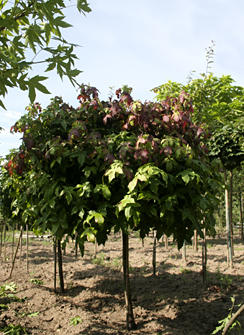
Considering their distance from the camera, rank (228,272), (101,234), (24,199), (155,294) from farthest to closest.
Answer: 1. (228,272)
2. (155,294)
3. (24,199)
4. (101,234)

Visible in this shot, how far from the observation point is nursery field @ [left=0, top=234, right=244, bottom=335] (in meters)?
4.51

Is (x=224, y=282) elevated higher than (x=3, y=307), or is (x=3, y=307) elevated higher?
(x=224, y=282)

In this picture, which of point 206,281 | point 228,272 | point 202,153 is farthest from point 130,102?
point 228,272

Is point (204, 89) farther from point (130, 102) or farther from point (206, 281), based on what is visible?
point (206, 281)

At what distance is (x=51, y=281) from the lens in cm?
763

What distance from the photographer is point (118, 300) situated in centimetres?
576

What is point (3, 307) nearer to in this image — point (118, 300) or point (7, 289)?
point (7, 289)

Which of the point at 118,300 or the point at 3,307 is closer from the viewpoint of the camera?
the point at 3,307

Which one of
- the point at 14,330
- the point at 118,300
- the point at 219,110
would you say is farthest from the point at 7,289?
the point at 219,110

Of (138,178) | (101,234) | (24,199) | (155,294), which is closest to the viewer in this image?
(138,178)

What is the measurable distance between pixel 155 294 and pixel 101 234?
2.88 metres

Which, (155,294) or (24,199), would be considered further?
(155,294)

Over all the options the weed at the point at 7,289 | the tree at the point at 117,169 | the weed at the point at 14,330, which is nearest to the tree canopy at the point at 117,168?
the tree at the point at 117,169

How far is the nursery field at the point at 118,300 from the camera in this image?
4.51m
